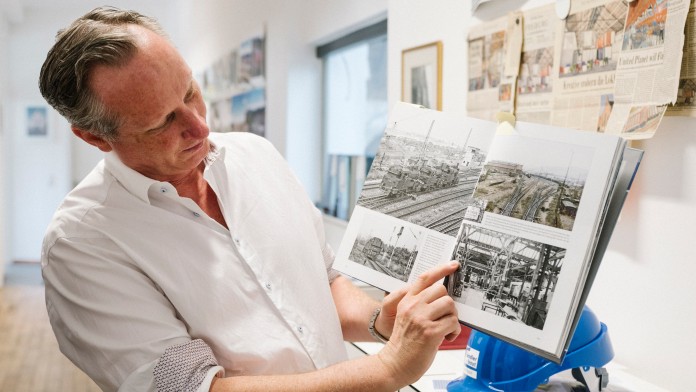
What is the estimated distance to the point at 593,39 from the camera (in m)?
1.45

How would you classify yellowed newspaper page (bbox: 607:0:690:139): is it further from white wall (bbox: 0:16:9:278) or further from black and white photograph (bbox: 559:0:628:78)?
white wall (bbox: 0:16:9:278)

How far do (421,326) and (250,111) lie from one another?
156 inches

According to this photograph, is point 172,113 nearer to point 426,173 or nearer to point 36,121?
point 426,173

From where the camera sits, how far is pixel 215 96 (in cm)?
601

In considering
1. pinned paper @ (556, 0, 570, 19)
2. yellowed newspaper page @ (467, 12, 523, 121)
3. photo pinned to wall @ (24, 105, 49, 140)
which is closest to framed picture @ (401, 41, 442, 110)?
yellowed newspaper page @ (467, 12, 523, 121)

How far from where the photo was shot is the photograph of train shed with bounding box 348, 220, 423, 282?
1.02 m

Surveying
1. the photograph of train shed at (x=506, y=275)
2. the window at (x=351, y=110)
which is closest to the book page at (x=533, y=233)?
the photograph of train shed at (x=506, y=275)

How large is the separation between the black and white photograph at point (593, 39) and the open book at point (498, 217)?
561 mm

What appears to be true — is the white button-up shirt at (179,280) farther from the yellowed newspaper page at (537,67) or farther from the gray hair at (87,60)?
the yellowed newspaper page at (537,67)

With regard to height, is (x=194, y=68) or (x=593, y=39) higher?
(x=194, y=68)

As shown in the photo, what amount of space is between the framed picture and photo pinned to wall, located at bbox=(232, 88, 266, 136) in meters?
2.10

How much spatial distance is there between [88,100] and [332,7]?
102 inches

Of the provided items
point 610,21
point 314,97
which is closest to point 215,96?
point 314,97

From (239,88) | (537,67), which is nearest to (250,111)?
(239,88)
